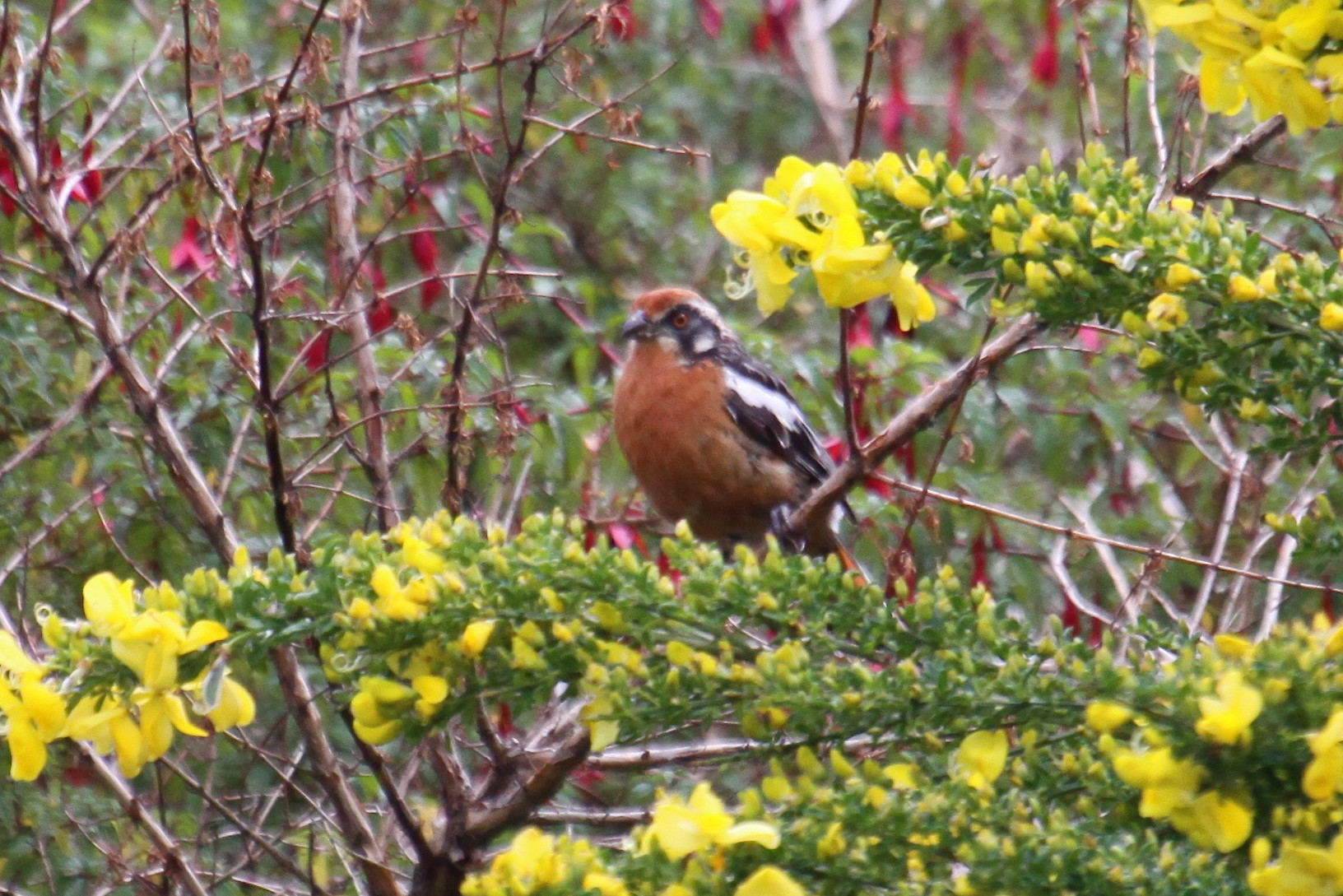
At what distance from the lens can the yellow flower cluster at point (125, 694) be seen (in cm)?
218

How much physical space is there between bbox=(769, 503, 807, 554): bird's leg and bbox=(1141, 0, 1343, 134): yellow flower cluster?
2.15 m

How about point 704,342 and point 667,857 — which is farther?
point 704,342

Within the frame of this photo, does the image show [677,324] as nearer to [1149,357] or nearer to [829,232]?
[829,232]

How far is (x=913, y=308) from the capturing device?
241 cm

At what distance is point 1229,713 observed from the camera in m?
1.79

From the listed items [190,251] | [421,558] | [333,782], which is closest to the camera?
[421,558]

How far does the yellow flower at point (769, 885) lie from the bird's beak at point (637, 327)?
12.4ft

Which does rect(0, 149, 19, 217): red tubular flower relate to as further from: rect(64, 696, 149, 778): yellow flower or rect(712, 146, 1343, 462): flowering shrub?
rect(712, 146, 1343, 462): flowering shrub

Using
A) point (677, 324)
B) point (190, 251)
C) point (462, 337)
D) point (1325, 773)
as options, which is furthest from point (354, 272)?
point (1325, 773)

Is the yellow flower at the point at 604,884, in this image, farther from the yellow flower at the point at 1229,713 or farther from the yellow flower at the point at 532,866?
the yellow flower at the point at 1229,713

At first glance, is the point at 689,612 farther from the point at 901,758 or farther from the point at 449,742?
the point at 449,742

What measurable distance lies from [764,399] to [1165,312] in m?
3.64

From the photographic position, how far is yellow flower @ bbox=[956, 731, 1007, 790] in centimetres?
212

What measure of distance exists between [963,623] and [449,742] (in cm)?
203
